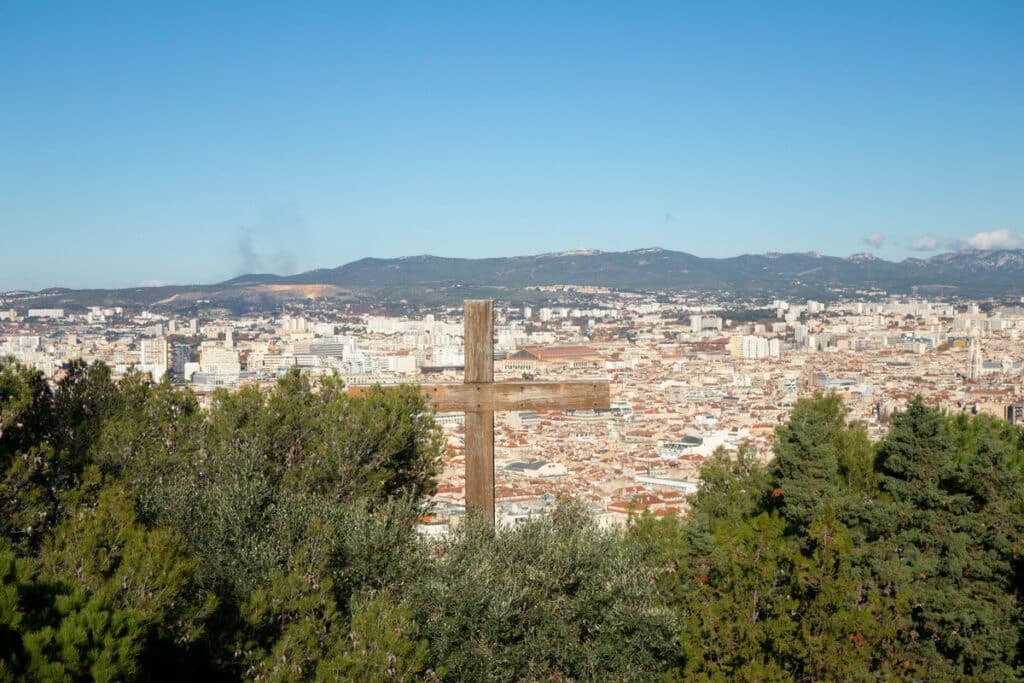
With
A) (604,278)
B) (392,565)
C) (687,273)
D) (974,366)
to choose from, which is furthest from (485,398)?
(687,273)

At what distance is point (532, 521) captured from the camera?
16.4 feet

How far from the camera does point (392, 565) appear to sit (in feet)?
14.8

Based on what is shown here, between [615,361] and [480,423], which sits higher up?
[480,423]

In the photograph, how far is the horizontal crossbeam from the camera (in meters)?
5.12

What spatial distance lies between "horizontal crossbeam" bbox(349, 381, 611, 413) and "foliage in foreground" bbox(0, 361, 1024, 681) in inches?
23.9

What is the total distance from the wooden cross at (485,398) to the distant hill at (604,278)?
77.9 feet

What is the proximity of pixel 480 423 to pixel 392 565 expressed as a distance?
3.16ft

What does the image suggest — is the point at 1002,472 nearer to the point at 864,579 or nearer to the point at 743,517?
the point at 864,579

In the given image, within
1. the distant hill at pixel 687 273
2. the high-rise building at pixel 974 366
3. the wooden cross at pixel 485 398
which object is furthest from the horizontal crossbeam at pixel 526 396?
the distant hill at pixel 687 273

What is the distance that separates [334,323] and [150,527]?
27.4m

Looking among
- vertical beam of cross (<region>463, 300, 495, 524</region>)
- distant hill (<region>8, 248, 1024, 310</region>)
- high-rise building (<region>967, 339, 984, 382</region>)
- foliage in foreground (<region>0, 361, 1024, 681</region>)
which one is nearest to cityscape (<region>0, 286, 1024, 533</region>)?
high-rise building (<region>967, 339, 984, 382</region>)

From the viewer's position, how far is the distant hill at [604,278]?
124 feet

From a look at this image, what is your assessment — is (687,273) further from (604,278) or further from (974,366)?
(974,366)

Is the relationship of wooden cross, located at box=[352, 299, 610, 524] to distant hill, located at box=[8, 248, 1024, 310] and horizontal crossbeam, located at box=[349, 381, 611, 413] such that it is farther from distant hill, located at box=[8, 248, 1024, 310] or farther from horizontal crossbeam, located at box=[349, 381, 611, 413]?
distant hill, located at box=[8, 248, 1024, 310]
